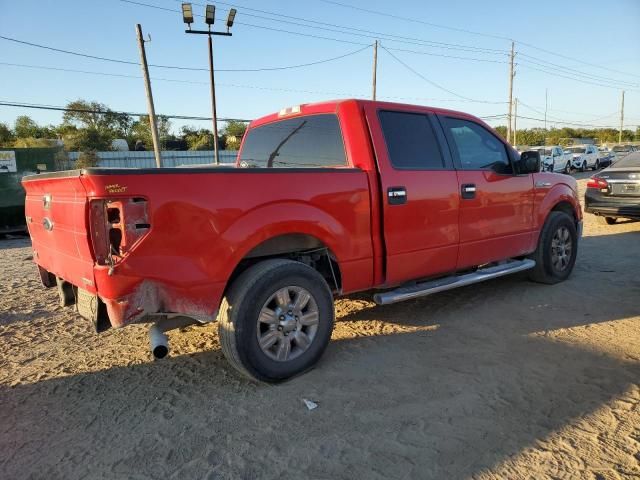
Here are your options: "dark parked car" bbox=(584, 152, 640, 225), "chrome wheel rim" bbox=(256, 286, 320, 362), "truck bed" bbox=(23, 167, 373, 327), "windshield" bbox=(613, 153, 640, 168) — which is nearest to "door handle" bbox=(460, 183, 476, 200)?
"truck bed" bbox=(23, 167, 373, 327)

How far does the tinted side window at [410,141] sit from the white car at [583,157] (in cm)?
3074

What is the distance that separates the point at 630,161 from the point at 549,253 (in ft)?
19.9

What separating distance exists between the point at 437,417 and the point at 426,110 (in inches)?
110

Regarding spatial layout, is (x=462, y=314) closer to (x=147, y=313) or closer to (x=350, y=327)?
(x=350, y=327)

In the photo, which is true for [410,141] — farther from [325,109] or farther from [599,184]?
[599,184]

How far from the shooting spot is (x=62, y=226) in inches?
126

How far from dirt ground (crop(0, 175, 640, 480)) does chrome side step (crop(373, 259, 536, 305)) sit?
14.5 inches

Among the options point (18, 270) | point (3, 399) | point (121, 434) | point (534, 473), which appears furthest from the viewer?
point (18, 270)

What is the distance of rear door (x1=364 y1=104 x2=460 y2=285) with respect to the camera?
3.97 meters

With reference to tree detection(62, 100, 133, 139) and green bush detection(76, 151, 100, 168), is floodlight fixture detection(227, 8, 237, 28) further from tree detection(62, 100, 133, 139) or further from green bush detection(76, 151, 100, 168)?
tree detection(62, 100, 133, 139)

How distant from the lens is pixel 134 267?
284 centimetres

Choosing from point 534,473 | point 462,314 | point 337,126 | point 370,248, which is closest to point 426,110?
point 337,126

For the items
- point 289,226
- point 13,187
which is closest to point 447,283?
point 289,226

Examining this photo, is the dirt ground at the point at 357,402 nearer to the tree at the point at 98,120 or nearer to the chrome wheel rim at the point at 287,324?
the chrome wheel rim at the point at 287,324
